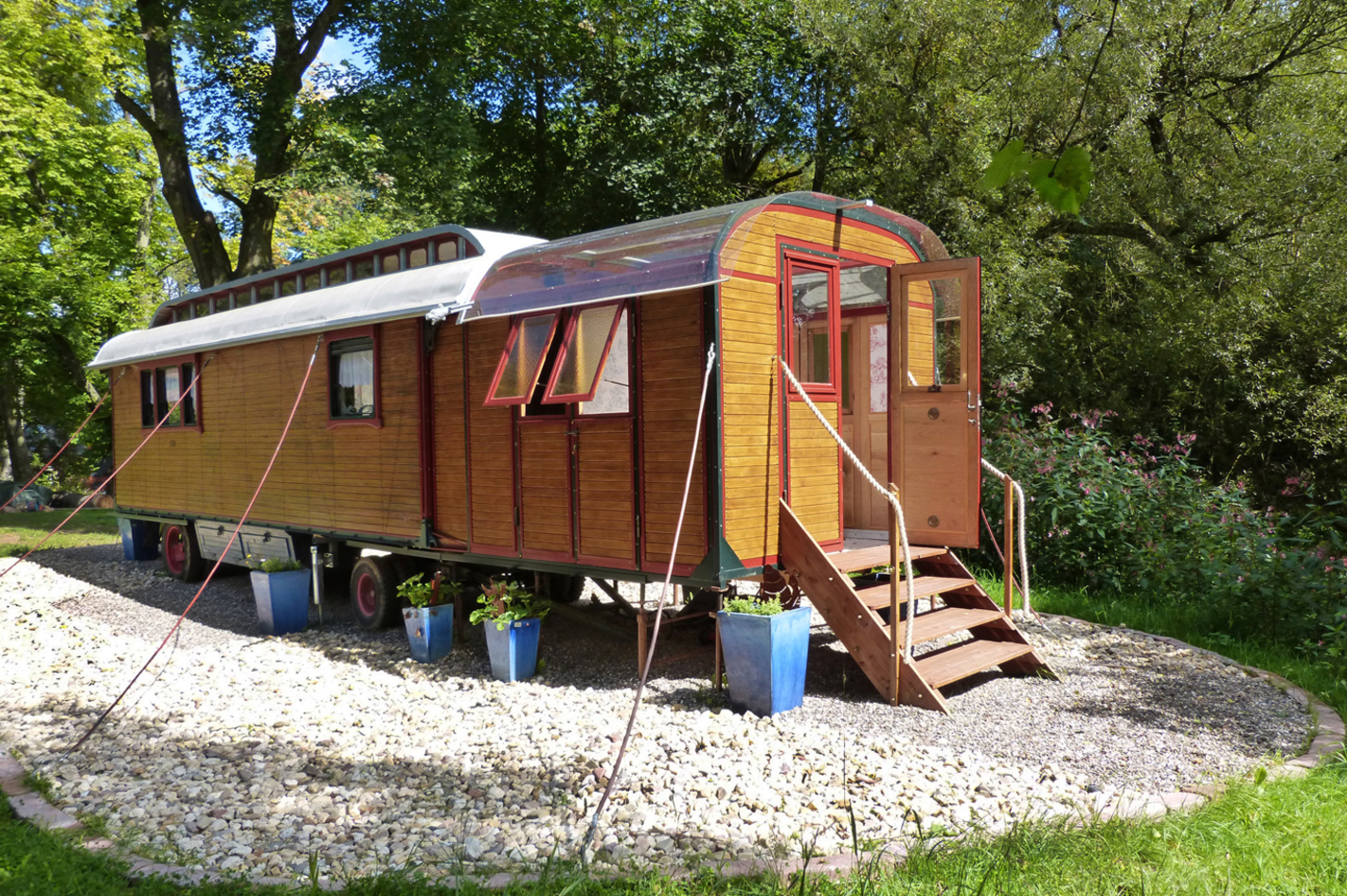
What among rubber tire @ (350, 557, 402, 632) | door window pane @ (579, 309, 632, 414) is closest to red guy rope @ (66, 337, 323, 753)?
rubber tire @ (350, 557, 402, 632)

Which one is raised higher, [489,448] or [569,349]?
[569,349]

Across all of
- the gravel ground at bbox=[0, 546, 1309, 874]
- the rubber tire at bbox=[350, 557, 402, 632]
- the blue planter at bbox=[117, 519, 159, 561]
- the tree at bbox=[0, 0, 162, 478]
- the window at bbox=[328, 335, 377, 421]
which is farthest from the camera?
the tree at bbox=[0, 0, 162, 478]

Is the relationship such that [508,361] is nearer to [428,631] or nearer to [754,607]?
[428,631]

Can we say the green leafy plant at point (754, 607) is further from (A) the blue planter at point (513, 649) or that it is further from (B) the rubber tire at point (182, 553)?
(B) the rubber tire at point (182, 553)

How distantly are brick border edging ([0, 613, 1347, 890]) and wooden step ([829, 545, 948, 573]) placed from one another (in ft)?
7.78

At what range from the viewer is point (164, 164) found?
16.6 meters

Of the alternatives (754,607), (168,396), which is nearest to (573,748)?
(754,607)

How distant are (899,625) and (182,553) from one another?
1013cm

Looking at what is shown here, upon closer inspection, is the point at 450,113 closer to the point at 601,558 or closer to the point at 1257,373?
the point at 601,558

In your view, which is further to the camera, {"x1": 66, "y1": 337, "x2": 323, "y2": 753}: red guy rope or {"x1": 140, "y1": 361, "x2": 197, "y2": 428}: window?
{"x1": 140, "y1": 361, "x2": 197, "y2": 428}: window

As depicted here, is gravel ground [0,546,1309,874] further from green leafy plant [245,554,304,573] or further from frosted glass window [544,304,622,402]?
frosted glass window [544,304,622,402]

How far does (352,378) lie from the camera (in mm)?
9242

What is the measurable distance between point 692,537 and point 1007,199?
367 inches

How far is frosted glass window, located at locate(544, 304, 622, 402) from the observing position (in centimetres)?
671
